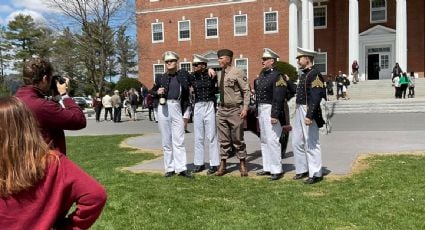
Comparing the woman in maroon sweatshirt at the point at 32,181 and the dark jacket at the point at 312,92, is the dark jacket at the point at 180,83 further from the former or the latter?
the woman in maroon sweatshirt at the point at 32,181

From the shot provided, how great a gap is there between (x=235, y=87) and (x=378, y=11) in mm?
39415

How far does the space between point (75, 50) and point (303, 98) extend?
37813 millimetres

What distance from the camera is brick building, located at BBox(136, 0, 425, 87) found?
1625 inches

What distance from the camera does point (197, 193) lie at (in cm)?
677

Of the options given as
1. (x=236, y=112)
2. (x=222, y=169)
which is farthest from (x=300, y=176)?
(x=236, y=112)

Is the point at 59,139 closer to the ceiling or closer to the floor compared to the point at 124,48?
closer to the floor

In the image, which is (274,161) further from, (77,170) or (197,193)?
(77,170)

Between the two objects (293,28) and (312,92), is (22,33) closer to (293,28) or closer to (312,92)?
(293,28)

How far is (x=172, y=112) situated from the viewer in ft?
26.4

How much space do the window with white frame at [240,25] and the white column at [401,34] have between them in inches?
528

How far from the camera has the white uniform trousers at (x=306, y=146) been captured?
7445 mm

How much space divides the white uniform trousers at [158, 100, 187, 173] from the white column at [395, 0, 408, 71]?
34326 millimetres

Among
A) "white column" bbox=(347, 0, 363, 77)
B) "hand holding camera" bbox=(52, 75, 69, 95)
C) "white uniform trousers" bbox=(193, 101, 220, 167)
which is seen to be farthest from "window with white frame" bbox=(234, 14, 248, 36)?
"hand holding camera" bbox=(52, 75, 69, 95)

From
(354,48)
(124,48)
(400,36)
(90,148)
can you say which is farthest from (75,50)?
(90,148)
